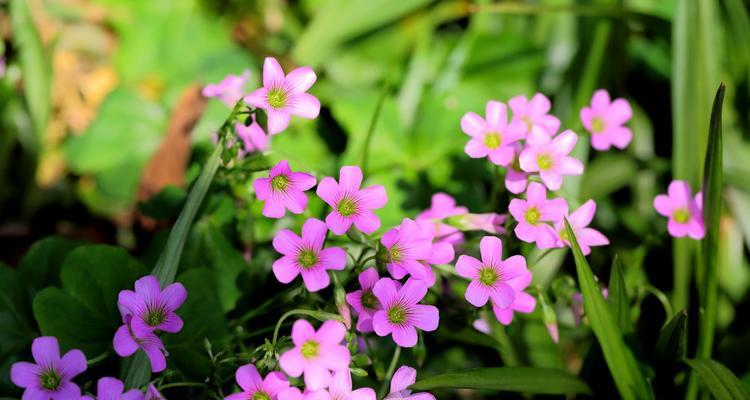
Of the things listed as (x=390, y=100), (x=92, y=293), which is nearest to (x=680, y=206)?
(x=390, y=100)

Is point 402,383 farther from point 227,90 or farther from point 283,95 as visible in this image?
point 227,90

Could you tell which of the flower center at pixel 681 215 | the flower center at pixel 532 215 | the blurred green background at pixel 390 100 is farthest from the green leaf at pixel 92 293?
the flower center at pixel 681 215

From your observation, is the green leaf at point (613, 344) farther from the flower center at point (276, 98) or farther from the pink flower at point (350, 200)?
the flower center at point (276, 98)

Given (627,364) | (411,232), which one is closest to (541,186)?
(411,232)

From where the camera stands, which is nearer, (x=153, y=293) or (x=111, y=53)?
(x=153, y=293)

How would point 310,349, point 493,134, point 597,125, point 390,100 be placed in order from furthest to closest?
point 390,100 < point 597,125 < point 493,134 < point 310,349

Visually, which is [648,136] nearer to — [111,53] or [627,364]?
[627,364]
